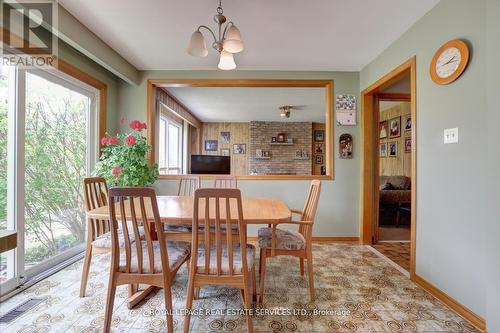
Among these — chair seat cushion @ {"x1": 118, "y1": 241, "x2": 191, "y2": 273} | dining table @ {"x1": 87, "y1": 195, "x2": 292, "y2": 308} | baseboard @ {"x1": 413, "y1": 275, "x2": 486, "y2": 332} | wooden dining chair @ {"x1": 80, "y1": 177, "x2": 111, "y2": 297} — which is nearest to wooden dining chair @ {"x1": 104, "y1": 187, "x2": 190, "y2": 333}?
chair seat cushion @ {"x1": 118, "y1": 241, "x2": 191, "y2": 273}

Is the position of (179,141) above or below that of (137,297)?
above

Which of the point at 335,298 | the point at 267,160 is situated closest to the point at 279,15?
the point at 335,298

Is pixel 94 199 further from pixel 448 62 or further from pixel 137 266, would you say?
pixel 448 62

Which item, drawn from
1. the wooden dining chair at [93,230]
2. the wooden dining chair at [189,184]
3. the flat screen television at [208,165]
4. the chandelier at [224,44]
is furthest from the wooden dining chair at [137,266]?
the flat screen television at [208,165]

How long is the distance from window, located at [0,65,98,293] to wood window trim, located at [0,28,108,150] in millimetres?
62

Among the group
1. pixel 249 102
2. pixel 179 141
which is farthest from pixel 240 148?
pixel 249 102

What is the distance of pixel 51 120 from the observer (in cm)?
235

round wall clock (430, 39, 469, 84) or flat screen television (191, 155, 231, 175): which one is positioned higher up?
round wall clock (430, 39, 469, 84)

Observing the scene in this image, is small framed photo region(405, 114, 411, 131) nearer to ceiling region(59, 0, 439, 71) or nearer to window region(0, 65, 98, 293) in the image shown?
ceiling region(59, 0, 439, 71)

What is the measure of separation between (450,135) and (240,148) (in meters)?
5.63

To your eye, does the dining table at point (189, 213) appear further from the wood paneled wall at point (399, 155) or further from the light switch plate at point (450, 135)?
the wood paneled wall at point (399, 155)

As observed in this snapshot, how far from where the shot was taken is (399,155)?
195 inches

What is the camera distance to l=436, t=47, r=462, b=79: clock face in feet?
5.49

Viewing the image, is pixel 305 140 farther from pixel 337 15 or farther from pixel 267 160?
pixel 337 15
